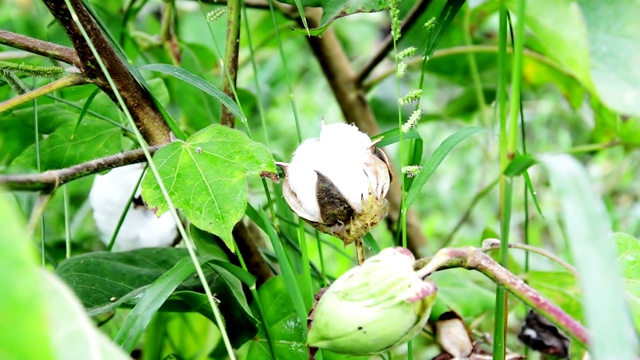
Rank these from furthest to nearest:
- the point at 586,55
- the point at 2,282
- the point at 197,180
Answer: the point at 197,180, the point at 586,55, the point at 2,282

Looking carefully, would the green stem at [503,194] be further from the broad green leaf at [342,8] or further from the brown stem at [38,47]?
the brown stem at [38,47]

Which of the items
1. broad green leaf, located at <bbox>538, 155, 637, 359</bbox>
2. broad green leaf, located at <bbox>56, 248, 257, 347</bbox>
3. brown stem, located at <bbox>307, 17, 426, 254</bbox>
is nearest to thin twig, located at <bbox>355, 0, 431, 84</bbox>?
brown stem, located at <bbox>307, 17, 426, 254</bbox>

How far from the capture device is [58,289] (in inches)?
9.4

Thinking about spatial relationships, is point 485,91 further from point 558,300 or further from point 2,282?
point 2,282

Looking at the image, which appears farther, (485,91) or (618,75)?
(485,91)

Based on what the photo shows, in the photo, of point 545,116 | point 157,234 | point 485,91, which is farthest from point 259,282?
point 545,116

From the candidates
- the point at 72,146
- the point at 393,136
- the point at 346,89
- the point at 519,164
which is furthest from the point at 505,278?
the point at 346,89

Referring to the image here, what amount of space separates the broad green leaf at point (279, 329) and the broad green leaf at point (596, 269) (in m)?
0.26

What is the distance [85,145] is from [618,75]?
0.43 m

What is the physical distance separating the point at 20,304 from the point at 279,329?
0.32 meters

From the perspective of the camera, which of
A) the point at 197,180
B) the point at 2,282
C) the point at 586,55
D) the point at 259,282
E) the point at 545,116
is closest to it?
the point at 2,282

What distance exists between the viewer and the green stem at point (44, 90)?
0.40m

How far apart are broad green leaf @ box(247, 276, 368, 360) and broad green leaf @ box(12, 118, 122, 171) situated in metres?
0.20

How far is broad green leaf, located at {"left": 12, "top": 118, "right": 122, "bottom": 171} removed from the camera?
578 millimetres
